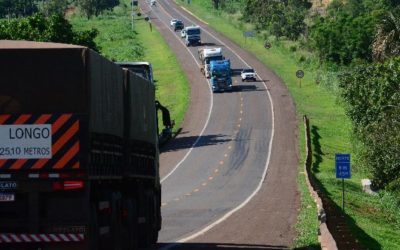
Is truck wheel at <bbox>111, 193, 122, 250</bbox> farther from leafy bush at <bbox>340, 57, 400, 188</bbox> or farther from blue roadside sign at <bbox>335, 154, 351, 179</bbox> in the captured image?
leafy bush at <bbox>340, 57, 400, 188</bbox>

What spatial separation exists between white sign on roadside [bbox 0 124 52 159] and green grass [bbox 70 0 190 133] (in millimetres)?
50471

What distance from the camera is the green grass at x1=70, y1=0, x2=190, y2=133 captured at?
94625 millimetres

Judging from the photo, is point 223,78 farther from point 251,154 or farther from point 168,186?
point 168,186

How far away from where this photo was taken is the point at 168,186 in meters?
52.3

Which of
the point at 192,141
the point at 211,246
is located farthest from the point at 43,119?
the point at 192,141

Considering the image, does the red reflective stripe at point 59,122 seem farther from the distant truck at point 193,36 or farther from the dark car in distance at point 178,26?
the dark car in distance at point 178,26

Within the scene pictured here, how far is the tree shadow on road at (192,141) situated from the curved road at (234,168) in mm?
72

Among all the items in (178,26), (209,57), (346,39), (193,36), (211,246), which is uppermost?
(211,246)

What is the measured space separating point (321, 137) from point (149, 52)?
191ft

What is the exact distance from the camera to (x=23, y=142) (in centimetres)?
1697

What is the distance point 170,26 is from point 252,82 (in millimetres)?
60694

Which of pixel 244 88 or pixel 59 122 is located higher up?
pixel 59 122

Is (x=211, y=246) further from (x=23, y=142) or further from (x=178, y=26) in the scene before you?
(x=178, y=26)

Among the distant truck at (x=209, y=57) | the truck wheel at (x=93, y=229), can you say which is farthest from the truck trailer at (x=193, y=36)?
the truck wheel at (x=93, y=229)
